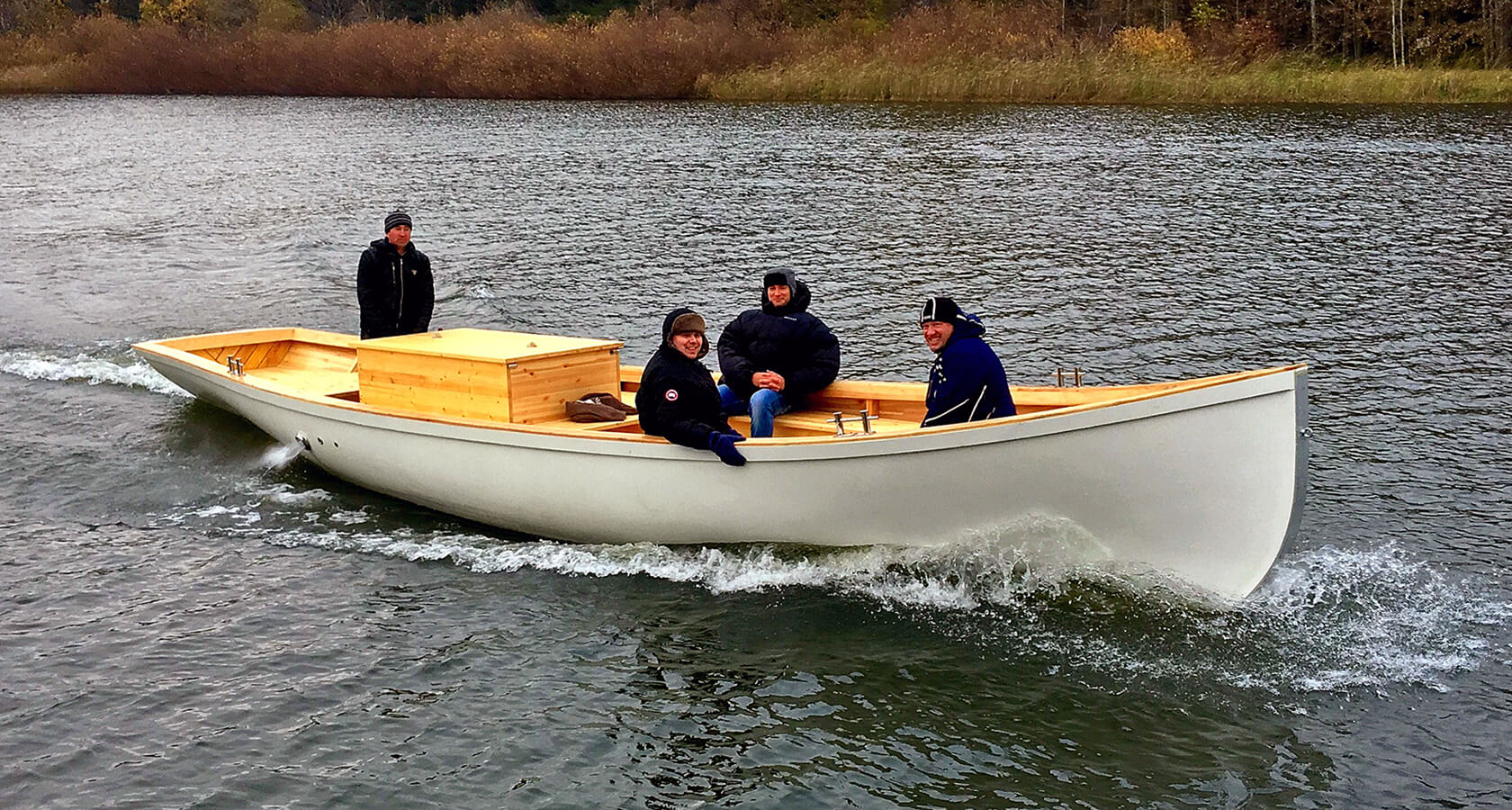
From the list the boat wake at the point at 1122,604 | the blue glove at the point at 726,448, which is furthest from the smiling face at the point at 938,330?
the blue glove at the point at 726,448

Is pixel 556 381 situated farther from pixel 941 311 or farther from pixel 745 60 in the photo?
Result: pixel 745 60

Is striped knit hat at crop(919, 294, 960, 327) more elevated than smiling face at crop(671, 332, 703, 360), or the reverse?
striped knit hat at crop(919, 294, 960, 327)

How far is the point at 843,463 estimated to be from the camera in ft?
31.7

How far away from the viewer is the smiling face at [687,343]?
1021cm

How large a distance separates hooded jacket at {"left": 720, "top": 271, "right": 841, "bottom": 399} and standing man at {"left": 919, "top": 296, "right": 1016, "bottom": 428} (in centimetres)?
170

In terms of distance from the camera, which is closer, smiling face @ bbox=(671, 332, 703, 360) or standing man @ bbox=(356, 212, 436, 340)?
smiling face @ bbox=(671, 332, 703, 360)

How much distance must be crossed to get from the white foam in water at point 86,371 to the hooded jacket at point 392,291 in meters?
3.75

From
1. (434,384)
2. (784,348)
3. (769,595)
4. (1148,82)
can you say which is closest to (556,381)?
(434,384)

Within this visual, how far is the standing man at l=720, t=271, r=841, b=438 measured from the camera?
36.0 feet

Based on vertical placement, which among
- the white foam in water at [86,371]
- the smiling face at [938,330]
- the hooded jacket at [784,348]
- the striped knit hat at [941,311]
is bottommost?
the white foam in water at [86,371]

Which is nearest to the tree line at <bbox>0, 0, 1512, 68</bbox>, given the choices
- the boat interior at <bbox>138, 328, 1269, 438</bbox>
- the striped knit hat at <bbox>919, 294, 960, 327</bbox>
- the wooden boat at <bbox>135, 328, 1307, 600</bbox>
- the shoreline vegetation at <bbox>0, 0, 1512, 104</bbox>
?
the shoreline vegetation at <bbox>0, 0, 1512, 104</bbox>

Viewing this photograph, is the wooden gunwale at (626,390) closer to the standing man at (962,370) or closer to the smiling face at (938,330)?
the standing man at (962,370)

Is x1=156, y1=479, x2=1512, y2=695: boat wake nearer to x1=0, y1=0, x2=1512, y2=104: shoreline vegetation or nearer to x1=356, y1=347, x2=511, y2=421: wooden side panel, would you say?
x1=356, y1=347, x2=511, y2=421: wooden side panel

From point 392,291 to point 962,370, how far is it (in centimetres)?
632
